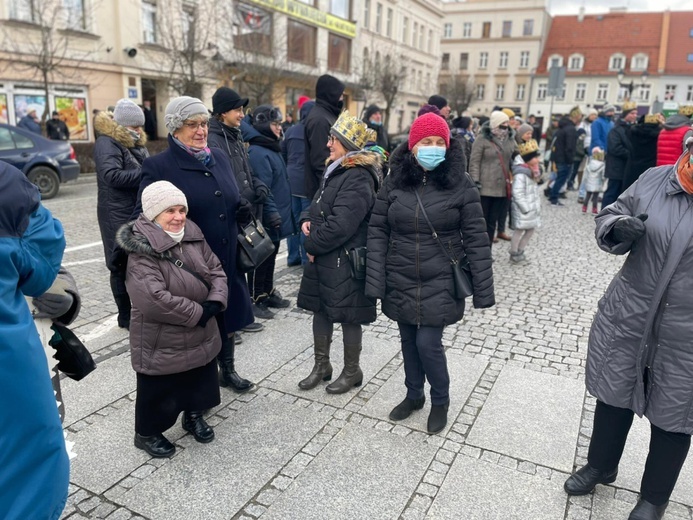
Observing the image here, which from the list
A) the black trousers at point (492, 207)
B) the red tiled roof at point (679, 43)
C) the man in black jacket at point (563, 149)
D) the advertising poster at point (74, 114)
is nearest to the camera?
the black trousers at point (492, 207)

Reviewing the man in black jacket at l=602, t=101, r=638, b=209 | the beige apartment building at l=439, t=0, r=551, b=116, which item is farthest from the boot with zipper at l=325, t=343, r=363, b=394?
the beige apartment building at l=439, t=0, r=551, b=116

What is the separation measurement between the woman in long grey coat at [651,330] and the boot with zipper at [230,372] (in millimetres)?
2278

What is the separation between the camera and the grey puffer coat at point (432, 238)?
317cm

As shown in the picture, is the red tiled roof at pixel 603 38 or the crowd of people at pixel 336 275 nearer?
the crowd of people at pixel 336 275

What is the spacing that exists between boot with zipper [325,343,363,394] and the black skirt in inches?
39.4

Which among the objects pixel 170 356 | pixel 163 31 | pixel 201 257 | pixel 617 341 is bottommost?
pixel 170 356

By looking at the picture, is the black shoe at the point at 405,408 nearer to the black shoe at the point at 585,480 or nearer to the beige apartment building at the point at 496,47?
the black shoe at the point at 585,480

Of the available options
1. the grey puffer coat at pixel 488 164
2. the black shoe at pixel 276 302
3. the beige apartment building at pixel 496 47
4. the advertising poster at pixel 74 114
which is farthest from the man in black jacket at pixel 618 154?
the beige apartment building at pixel 496 47

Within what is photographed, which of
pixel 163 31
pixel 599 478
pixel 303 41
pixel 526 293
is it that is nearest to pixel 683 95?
pixel 303 41

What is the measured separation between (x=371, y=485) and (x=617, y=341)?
4.75 ft

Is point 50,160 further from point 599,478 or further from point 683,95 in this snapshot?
point 683,95

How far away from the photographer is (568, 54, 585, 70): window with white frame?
59781mm

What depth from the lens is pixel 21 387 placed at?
1735 mm

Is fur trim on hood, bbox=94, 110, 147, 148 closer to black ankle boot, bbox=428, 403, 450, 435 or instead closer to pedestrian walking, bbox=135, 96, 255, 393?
pedestrian walking, bbox=135, 96, 255, 393
